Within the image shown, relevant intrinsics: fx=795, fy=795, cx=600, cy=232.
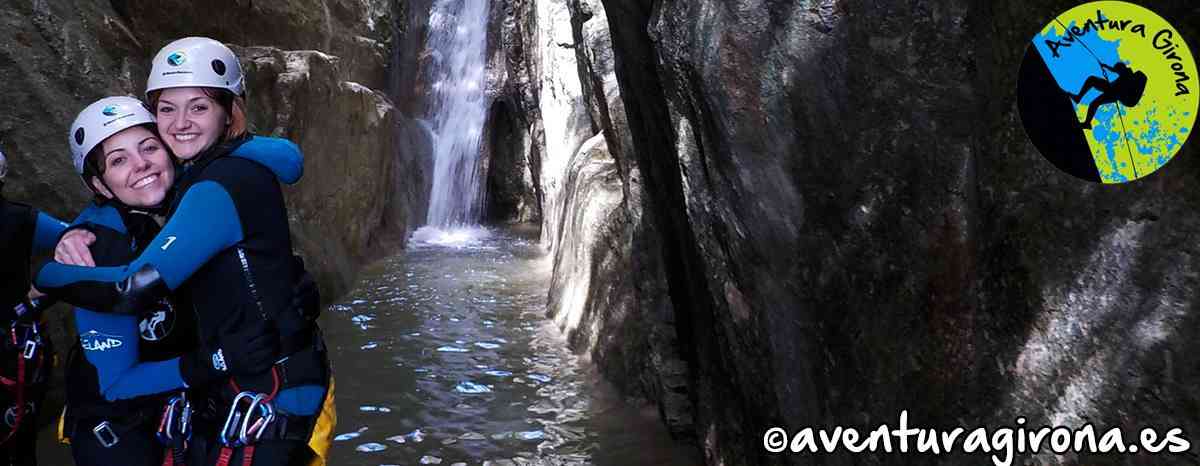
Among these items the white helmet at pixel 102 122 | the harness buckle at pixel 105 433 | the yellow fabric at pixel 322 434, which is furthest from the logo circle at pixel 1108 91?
the harness buckle at pixel 105 433

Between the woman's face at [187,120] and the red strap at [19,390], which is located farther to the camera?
the red strap at [19,390]

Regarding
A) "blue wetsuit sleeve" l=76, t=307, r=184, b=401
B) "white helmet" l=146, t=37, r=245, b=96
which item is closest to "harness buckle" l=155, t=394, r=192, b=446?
"blue wetsuit sleeve" l=76, t=307, r=184, b=401

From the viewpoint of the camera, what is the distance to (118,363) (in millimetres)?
2412

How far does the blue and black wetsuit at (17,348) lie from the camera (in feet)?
10.3

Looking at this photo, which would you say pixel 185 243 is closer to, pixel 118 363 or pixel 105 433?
pixel 118 363

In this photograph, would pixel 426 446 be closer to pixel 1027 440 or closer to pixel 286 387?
pixel 286 387

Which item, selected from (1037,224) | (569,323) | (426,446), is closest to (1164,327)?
(1037,224)

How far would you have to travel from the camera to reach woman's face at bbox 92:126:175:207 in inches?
103

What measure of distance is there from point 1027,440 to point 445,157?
18.6 metres

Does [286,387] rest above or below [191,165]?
below

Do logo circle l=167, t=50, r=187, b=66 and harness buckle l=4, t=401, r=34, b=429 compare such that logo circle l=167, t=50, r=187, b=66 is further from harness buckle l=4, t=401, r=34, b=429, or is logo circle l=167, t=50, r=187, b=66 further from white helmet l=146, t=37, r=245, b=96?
harness buckle l=4, t=401, r=34, b=429

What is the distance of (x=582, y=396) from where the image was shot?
20.1 feet

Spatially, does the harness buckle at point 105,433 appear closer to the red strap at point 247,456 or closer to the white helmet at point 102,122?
the red strap at point 247,456

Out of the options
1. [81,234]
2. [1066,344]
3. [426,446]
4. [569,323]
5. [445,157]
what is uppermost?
[445,157]
